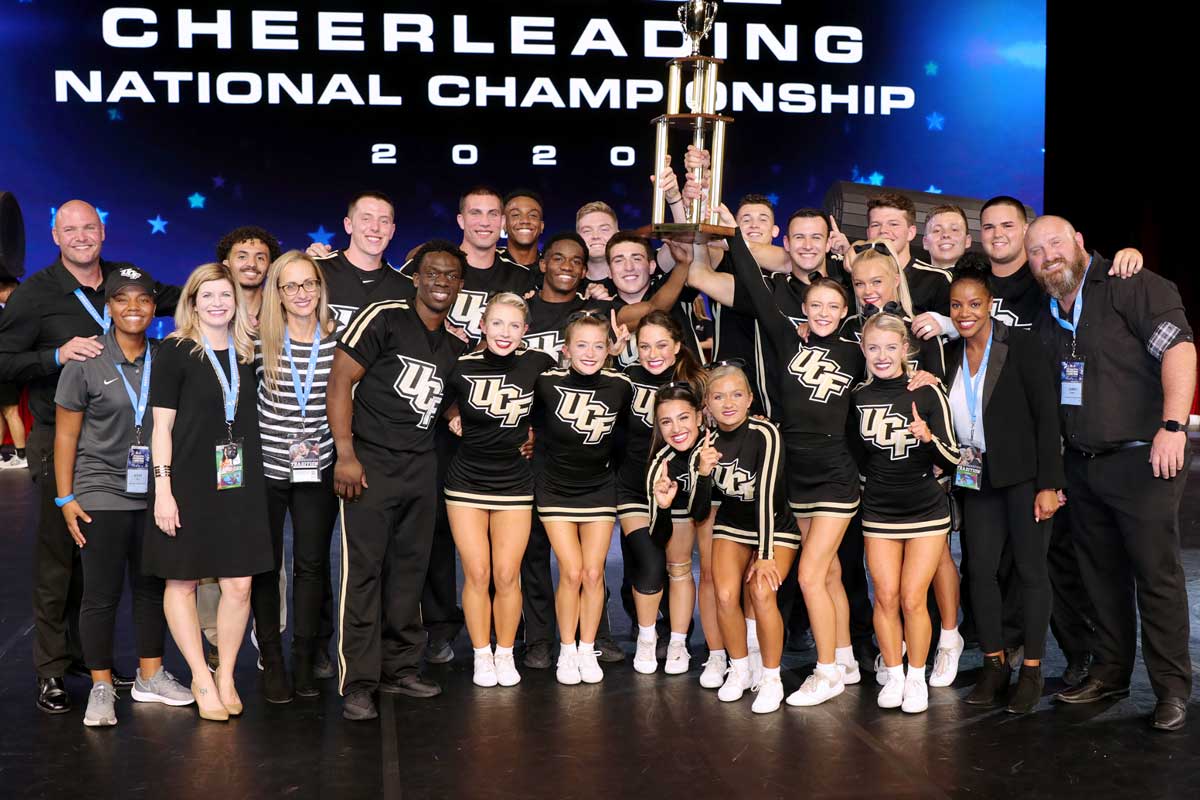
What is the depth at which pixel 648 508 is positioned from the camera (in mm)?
4082

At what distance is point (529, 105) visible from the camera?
8562mm

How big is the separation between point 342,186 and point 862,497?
5.90 metres

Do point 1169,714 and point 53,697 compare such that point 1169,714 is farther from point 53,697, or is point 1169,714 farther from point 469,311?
point 53,697

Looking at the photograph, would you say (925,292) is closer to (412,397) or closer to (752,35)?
(412,397)

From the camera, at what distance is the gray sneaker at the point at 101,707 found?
11.6 ft

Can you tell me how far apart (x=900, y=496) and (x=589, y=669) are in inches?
49.8

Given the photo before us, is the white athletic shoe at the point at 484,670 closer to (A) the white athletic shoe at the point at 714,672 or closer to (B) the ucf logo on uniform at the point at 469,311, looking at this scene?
(A) the white athletic shoe at the point at 714,672

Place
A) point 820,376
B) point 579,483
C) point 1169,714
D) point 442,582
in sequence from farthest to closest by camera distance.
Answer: point 442,582
point 579,483
point 820,376
point 1169,714

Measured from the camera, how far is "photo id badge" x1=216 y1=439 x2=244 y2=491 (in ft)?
11.4

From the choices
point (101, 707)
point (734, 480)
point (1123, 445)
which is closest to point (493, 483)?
point (734, 480)

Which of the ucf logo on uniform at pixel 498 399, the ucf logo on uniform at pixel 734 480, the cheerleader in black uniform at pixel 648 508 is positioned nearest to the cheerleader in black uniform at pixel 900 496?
the ucf logo on uniform at pixel 734 480

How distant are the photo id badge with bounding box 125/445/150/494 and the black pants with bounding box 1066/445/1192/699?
10.1 feet

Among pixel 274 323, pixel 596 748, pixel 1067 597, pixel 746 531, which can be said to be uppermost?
pixel 274 323

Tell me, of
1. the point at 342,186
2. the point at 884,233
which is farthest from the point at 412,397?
the point at 342,186
